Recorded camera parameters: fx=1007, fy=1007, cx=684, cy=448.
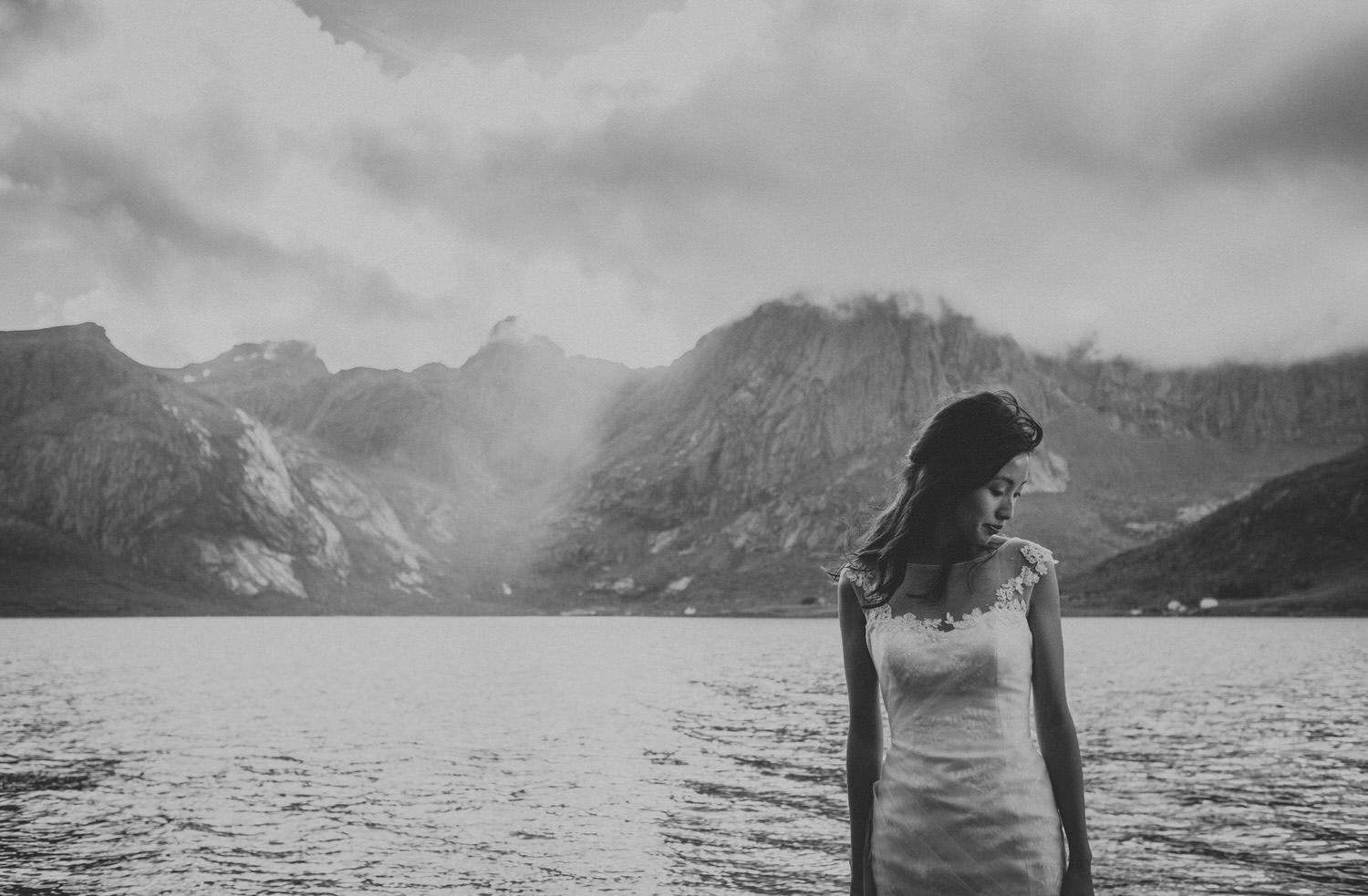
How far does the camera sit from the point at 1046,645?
6.56 metres

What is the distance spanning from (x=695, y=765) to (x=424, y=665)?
253ft

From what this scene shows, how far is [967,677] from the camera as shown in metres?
6.48

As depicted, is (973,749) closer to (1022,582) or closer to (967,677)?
(967,677)

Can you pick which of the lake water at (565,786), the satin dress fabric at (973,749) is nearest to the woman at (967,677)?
the satin dress fabric at (973,749)

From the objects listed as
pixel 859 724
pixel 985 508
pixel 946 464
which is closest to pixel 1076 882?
pixel 859 724

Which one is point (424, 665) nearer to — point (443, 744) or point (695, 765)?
point (443, 744)

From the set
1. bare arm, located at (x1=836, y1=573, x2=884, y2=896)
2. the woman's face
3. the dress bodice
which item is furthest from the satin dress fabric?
bare arm, located at (x1=836, y1=573, x2=884, y2=896)

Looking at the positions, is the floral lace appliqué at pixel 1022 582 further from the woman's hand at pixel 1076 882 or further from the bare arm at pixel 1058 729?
the woman's hand at pixel 1076 882

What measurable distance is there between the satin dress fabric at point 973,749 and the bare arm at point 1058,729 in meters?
0.08

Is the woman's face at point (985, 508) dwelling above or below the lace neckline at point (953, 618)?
above

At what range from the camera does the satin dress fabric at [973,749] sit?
6.40 meters

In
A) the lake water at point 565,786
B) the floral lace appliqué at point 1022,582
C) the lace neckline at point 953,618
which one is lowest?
the lake water at point 565,786

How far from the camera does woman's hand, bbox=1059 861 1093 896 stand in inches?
255

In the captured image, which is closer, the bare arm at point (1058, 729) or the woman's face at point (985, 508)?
the bare arm at point (1058, 729)
